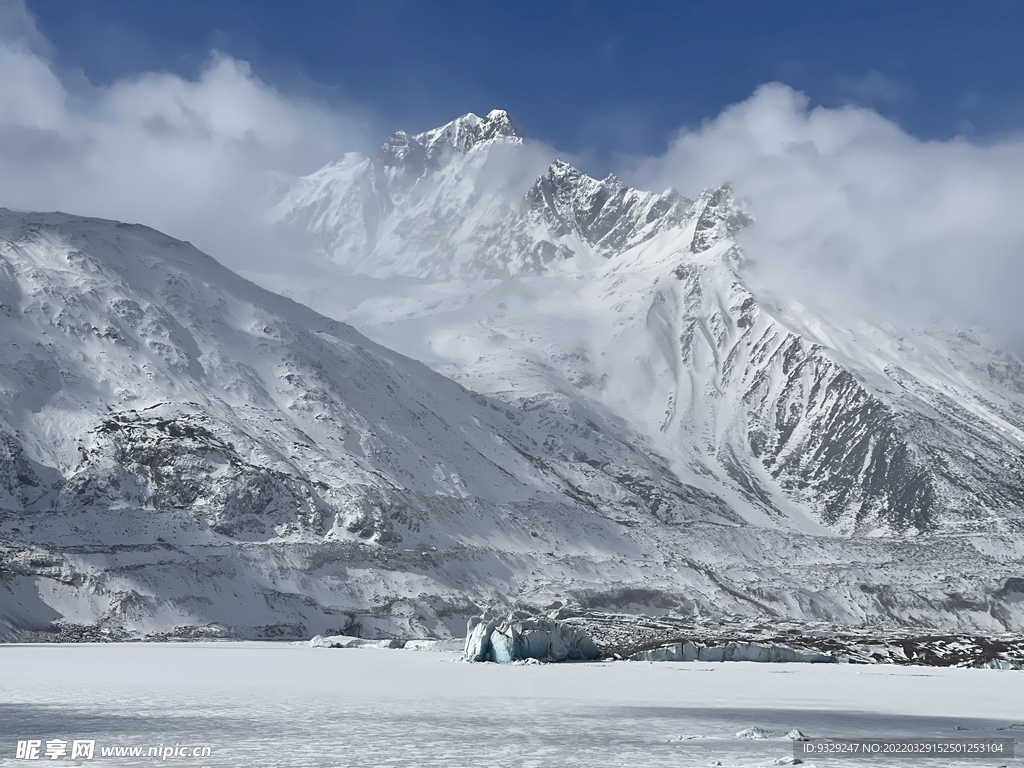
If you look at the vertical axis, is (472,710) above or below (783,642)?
below

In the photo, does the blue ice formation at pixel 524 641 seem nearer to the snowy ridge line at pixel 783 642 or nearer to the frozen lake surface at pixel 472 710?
the snowy ridge line at pixel 783 642

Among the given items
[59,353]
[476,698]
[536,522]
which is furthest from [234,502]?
[476,698]

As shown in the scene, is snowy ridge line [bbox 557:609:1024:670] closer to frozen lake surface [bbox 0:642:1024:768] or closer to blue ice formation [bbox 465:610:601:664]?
blue ice formation [bbox 465:610:601:664]

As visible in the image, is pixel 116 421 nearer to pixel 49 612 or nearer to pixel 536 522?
pixel 49 612

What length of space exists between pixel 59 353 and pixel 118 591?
63172 millimetres

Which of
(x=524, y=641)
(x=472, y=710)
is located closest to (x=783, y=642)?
(x=524, y=641)

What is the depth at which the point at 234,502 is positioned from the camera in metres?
161

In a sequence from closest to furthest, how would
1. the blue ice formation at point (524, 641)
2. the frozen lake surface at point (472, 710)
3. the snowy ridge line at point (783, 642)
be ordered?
the frozen lake surface at point (472, 710), the blue ice formation at point (524, 641), the snowy ridge line at point (783, 642)

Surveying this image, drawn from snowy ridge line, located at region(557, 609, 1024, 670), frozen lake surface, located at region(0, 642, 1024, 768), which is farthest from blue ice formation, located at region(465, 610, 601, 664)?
frozen lake surface, located at region(0, 642, 1024, 768)

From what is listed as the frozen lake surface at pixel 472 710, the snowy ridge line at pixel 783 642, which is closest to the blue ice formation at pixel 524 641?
the snowy ridge line at pixel 783 642

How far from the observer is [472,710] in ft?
144

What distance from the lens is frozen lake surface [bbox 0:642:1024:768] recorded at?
3056 centimetres

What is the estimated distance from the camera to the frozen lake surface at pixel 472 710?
30562 millimetres

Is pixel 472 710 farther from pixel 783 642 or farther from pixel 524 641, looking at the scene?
pixel 783 642
